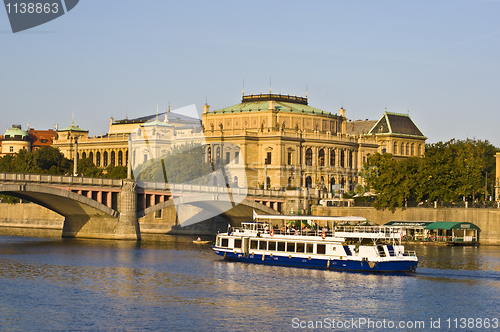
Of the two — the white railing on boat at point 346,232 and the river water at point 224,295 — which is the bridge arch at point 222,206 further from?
the white railing on boat at point 346,232

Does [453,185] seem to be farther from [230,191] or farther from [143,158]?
[143,158]

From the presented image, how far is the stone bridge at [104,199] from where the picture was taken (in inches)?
3743

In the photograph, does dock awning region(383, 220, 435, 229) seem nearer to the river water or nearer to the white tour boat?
the river water

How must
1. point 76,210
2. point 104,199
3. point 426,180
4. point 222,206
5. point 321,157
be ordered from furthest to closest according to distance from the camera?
1. point 321,157
2. point 426,180
3. point 222,206
4. point 76,210
5. point 104,199

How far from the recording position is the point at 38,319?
5125 cm

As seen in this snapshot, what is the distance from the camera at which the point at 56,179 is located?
318 ft

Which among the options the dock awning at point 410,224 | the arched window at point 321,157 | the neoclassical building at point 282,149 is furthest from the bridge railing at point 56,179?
the arched window at point 321,157

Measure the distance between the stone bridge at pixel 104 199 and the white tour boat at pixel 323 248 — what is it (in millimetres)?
20697

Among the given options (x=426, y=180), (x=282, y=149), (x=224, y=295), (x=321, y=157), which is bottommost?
(x=224, y=295)

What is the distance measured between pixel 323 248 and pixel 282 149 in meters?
107

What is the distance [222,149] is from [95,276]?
390 feet

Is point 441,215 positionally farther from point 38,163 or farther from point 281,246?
point 38,163

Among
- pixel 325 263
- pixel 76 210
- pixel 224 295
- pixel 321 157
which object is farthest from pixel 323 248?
pixel 321 157

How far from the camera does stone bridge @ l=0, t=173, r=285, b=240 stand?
95.1 m
